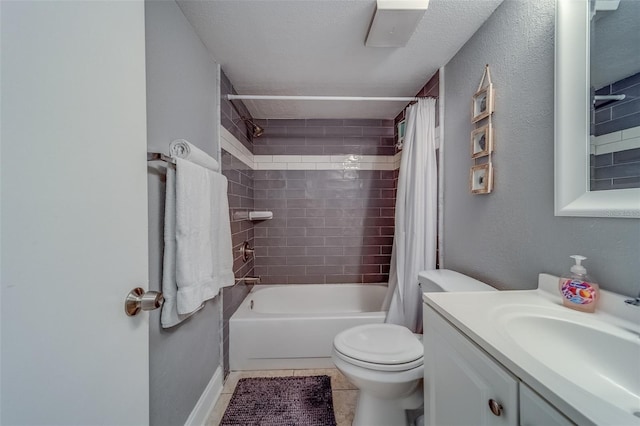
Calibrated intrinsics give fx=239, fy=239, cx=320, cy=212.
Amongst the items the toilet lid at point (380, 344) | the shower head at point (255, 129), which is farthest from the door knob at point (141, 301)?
the shower head at point (255, 129)

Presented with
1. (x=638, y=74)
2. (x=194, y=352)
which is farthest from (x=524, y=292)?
(x=194, y=352)

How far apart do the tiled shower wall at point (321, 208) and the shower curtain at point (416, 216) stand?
79cm

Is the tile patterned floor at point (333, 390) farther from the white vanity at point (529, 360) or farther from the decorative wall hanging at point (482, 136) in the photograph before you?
the decorative wall hanging at point (482, 136)

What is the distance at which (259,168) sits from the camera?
2492 mm

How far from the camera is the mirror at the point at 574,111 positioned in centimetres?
77

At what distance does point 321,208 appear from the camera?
2516 mm

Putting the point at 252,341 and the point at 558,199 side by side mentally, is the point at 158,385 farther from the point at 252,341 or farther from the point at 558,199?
the point at 558,199

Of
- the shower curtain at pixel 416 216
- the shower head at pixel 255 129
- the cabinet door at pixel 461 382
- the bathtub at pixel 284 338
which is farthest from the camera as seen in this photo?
the shower head at pixel 255 129

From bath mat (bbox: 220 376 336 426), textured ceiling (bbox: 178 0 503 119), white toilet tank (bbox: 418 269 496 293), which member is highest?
textured ceiling (bbox: 178 0 503 119)

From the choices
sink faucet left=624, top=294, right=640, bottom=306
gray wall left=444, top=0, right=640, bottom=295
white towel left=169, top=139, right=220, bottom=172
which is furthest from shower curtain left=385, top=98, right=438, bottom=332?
white towel left=169, top=139, right=220, bottom=172

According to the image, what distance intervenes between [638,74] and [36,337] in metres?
1.48

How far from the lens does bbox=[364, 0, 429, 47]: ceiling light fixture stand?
1.06 metres

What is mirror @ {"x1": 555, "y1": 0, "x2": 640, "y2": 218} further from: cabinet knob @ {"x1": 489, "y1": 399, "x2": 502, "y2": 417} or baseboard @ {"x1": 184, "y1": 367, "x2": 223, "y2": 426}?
baseboard @ {"x1": 184, "y1": 367, "x2": 223, "y2": 426}

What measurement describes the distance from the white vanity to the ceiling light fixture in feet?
4.03
